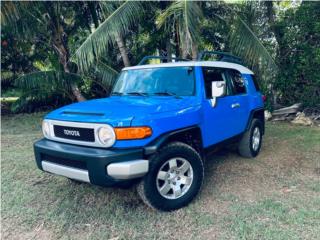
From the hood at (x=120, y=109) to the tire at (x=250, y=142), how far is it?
6.63ft

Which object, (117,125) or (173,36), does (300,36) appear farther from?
(117,125)

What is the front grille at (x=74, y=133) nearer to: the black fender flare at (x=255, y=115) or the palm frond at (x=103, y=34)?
the black fender flare at (x=255, y=115)

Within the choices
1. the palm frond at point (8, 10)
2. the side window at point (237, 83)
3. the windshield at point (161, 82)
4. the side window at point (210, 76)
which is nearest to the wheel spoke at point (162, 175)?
the windshield at point (161, 82)

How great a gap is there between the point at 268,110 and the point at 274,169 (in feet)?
17.1

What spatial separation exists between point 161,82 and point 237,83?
1.66 meters

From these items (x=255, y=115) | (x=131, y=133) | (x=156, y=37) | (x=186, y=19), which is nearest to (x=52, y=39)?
(x=156, y=37)

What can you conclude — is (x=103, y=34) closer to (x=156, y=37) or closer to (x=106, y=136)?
(x=156, y=37)

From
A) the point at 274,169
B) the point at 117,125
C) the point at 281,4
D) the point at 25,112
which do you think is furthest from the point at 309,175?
the point at 25,112

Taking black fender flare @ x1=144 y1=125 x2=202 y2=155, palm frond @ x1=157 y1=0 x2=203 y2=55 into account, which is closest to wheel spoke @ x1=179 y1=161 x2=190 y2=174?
black fender flare @ x1=144 y1=125 x2=202 y2=155

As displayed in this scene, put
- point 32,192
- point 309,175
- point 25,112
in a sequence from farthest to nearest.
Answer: point 25,112 → point 309,175 → point 32,192

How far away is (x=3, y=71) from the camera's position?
498 inches

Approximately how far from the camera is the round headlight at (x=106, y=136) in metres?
3.28

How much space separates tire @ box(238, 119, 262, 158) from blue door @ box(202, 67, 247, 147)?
1.19 ft

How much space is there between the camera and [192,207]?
3.78 metres
